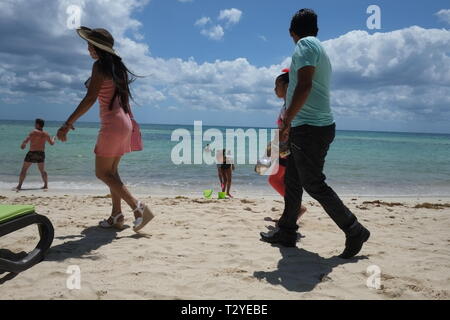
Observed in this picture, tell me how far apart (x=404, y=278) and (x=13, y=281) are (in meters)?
2.90

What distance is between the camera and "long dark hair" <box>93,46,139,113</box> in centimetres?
336

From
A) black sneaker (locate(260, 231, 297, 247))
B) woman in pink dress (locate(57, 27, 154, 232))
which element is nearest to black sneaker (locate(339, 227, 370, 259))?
black sneaker (locate(260, 231, 297, 247))

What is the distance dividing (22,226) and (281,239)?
7.56 feet

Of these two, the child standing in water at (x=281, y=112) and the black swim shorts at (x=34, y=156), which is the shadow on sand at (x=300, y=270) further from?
the black swim shorts at (x=34, y=156)

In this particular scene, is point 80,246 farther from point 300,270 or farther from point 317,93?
point 317,93

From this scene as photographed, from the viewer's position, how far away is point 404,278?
2695 millimetres

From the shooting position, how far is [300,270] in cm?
286

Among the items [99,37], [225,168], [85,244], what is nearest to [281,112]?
[99,37]

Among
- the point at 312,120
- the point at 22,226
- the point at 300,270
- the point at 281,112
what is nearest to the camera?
the point at 22,226

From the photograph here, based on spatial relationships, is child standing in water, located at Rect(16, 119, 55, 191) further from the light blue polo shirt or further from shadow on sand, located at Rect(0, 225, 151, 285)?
the light blue polo shirt

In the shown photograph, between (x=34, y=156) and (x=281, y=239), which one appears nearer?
(x=281, y=239)

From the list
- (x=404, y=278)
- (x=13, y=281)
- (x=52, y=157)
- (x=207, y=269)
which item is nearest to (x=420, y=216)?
(x=404, y=278)

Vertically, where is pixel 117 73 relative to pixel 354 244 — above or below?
above

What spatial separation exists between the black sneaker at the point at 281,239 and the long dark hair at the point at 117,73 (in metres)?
1.96
